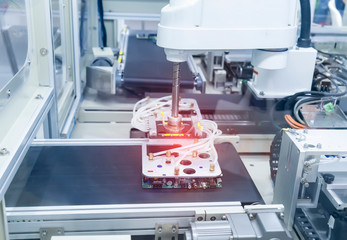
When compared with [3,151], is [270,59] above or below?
above

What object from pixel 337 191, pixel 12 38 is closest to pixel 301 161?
pixel 337 191

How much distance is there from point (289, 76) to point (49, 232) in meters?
0.97

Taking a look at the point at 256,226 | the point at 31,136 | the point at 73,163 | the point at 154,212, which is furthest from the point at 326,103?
the point at 31,136

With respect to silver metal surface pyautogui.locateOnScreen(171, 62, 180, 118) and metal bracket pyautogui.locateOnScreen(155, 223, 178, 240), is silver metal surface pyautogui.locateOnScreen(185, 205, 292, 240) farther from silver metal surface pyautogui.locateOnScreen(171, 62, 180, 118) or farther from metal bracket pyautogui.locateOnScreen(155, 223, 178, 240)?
silver metal surface pyautogui.locateOnScreen(171, 62, 180, 118)

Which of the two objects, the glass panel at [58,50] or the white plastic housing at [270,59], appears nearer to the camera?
the white plastic housing at [270,59]

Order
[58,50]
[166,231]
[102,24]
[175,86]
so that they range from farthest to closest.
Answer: [102,24]
[58,50]
[175,86]
[166,231]

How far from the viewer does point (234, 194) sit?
1.08m

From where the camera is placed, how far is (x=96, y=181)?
3.64 feet

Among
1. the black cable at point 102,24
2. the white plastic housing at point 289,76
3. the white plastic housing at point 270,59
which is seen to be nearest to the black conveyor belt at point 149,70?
the black cable at point 102,24

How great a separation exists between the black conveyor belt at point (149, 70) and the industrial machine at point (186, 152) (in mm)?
447

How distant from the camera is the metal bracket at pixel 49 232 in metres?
0.98

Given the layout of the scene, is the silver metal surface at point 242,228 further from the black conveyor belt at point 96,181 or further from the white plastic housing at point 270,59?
the white plastic housing at point 270,59

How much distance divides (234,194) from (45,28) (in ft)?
2.72

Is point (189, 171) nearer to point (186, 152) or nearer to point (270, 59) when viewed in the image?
point (186, 152)
